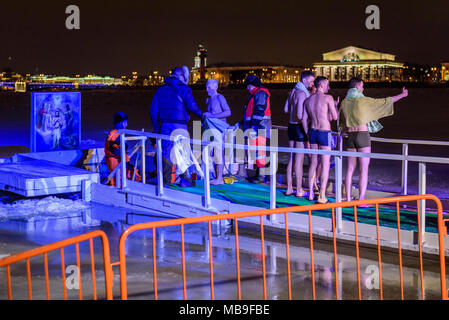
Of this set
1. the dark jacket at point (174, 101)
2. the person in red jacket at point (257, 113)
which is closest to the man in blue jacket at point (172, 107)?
the dark jacket at point (174, 101)

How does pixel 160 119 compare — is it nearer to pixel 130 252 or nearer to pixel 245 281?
pixel 130 252

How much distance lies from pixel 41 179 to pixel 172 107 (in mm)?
2435

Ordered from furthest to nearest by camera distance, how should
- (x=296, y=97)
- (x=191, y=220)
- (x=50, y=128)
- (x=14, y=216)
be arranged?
(x=50, y=128)
(x=14, y=216)
(x=296, y=97)
(x=191, y=220)

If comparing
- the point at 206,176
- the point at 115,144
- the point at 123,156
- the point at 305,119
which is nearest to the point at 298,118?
the point at 305,119

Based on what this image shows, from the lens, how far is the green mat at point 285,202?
8.38 m

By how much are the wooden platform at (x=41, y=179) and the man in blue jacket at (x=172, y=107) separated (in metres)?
1.76

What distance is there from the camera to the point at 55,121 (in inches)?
534

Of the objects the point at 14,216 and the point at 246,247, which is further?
the point at 14,216

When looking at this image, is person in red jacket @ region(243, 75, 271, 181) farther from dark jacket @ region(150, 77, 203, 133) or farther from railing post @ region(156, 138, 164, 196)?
railing post @ region(156, 138, 164, 196)

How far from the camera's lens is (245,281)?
662cm

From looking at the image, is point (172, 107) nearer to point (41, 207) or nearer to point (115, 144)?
point (115, 144)

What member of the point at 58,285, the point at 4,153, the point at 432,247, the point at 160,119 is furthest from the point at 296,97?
the point at 4,153
